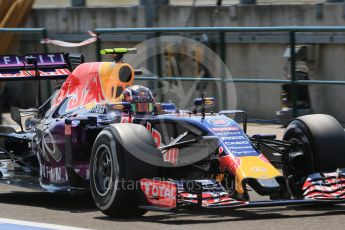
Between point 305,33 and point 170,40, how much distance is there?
2291 mm

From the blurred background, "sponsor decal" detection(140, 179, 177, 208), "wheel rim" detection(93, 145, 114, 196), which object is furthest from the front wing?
the blurred background

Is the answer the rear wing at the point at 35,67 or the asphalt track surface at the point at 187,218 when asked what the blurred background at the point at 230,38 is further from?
the asphalt track surface at the point at 187,218

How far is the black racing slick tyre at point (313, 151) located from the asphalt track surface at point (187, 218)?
381 mm

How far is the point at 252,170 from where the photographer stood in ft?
28.1

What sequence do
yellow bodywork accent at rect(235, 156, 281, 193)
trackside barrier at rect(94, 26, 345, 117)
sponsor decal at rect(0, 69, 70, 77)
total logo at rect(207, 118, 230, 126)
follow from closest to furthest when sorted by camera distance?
yellow bodywork accent at rect(235, 156, 281, 193) < total logo at rect(207, 118, 230, 126) < sponsor decal at rect(0, 69, 70, 77) < trackside barrier at rect(94, 26, 345, 117)

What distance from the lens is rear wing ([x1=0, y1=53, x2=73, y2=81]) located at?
38.1 feet

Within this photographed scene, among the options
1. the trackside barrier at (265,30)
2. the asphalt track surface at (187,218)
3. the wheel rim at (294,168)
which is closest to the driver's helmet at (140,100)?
the asphalt track surface at (187,218)

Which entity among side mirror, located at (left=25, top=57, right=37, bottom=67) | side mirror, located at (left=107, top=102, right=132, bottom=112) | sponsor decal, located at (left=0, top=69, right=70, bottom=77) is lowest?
side mirror, located at (left=107, top=102, right=132, bottom=112)

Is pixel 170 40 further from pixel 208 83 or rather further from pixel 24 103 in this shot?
pixel 24 103

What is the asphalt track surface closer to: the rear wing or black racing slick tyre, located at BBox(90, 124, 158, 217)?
black racing slick tyre, located at BBox(90, 124, 158, 217)

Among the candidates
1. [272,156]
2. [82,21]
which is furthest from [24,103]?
[272,156]

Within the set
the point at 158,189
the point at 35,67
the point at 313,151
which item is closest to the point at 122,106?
the point at 158,189

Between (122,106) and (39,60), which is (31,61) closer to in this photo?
(39,60)

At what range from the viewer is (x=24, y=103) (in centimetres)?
1808
